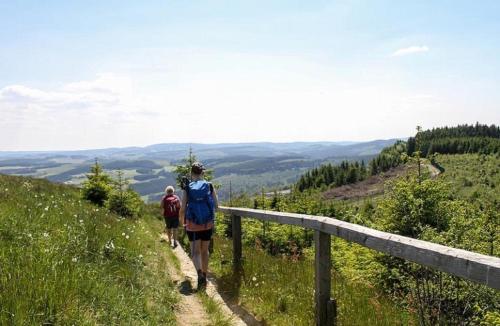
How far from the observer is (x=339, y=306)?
5.28m

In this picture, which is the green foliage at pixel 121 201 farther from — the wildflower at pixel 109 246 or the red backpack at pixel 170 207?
the wildflower at pixel 109 246

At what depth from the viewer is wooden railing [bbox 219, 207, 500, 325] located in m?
2.68

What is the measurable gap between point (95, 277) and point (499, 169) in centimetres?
15378

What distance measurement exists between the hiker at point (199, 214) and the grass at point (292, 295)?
637 millimetres

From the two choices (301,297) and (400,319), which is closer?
(400,319)

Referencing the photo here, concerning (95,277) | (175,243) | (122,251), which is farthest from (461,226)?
(175,243)

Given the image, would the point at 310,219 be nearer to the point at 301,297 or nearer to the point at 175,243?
the point at 301,297

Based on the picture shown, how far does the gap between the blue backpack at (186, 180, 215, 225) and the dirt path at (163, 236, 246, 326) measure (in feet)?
4.03

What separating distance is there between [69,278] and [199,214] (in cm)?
377

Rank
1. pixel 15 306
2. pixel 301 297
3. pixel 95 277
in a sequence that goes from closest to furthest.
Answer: pixel 15 306
pixel 95 277
pixel 301 297

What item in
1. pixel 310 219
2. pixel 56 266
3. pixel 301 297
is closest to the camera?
pixel 56 266

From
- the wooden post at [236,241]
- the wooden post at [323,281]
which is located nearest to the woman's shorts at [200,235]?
the wooden post at [236,241]

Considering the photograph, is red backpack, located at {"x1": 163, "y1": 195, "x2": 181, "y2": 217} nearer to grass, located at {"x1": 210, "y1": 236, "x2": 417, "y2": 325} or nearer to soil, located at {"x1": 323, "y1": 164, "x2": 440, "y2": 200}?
grass, located at {"x1": 210, "y1": 236, "x2": 417, "y2": 325}

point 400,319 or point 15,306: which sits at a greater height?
point 15,306
